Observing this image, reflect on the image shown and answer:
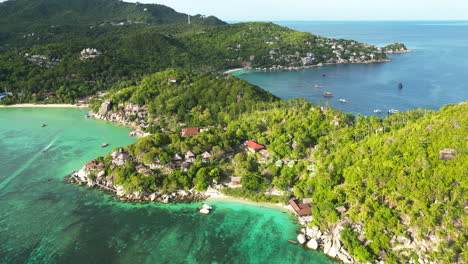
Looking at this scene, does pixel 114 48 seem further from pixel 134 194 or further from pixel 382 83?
pixel 382 83

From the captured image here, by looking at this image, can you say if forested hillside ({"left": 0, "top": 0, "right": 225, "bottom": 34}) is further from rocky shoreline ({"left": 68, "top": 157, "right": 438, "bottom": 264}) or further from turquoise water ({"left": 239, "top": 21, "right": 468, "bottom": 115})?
rocky shoreline ({"left": 68, "top": 157, "right": 438, "bottom": 264})

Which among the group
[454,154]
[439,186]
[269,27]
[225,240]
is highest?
[269,27]

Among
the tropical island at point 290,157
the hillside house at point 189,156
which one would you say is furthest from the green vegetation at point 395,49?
the hillside house at point 189,156

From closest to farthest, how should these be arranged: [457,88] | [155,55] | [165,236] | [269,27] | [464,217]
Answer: [464,217] → [165,236] → [457,88] → [155,55] → [269,27]

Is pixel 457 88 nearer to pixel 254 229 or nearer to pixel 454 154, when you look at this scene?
pixel 454 154

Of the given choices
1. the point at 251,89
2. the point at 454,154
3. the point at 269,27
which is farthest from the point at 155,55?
the point at 454,154

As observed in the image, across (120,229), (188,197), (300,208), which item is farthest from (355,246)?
(120,229)
